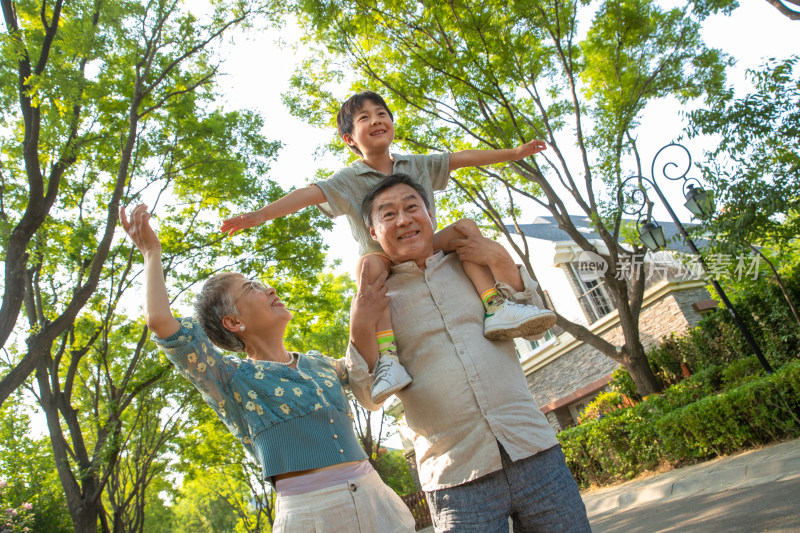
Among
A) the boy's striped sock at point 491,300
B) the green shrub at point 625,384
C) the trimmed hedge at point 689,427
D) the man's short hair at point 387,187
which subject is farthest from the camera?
the green shrub at point 625,384

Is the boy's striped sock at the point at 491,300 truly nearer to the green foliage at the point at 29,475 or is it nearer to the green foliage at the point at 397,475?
the green foliage at the point at 29,475

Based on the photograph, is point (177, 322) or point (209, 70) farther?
point (209, 70)

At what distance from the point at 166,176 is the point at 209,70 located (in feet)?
7.10

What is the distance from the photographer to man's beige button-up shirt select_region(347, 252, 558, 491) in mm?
1840

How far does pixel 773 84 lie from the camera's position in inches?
274

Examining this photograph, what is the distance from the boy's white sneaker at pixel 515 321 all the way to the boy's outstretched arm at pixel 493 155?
108 cm

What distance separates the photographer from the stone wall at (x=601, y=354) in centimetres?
1426

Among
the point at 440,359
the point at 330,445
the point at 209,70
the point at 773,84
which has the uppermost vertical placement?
the point at 209,70

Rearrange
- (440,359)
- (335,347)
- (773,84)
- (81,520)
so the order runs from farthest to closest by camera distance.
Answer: (335,347) → (81,520) → (773,84) → (440,359)

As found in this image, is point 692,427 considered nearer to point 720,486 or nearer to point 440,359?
point 720,486

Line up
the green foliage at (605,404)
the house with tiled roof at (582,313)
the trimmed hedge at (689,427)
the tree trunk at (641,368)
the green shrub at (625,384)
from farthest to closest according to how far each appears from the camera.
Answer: the house with tiled roof at (582,313), the green foliage at (605,404), the green shrub at (625,384), the tree trunk at (641,368), the trimmed hedge at (689,427)

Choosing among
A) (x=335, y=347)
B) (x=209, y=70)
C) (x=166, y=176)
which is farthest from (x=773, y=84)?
(x=335, y=347)

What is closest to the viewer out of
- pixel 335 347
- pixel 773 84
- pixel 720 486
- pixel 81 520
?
pixel 720 486

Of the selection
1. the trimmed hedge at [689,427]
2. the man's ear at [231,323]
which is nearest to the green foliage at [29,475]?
the trimmed hedge at [689,427]
